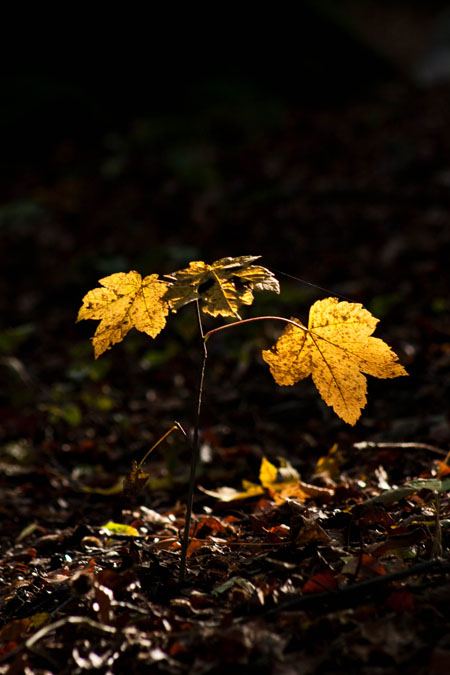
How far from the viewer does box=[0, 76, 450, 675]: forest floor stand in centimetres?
143

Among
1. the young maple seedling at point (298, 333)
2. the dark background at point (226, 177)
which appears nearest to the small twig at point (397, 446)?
the dark background at point (226, 177)

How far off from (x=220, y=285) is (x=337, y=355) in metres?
0.35

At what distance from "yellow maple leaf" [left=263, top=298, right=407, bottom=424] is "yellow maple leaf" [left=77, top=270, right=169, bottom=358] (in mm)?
294

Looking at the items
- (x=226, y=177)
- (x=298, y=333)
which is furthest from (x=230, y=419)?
(x=226, y=177)

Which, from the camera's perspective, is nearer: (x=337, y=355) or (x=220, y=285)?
(x=220, y=285)

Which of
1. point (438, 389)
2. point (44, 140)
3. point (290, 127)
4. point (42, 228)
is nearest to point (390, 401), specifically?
point (438, 389)

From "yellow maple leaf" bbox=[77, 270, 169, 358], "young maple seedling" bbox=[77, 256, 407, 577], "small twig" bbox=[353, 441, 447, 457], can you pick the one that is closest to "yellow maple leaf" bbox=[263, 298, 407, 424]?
"young maple seedling" bbox=[77, 256, 407, 577]

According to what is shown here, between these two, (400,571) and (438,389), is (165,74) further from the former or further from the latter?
(400,571)

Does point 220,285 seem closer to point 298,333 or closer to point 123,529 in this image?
point 298,333

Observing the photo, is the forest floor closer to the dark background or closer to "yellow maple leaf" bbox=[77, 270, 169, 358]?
the dark background

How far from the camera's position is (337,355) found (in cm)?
155

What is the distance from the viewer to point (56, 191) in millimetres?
7914

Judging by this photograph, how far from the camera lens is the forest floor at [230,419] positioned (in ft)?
4.69

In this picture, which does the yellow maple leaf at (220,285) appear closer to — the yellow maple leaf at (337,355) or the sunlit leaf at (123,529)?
the yellow maple leaf at (337,355)
